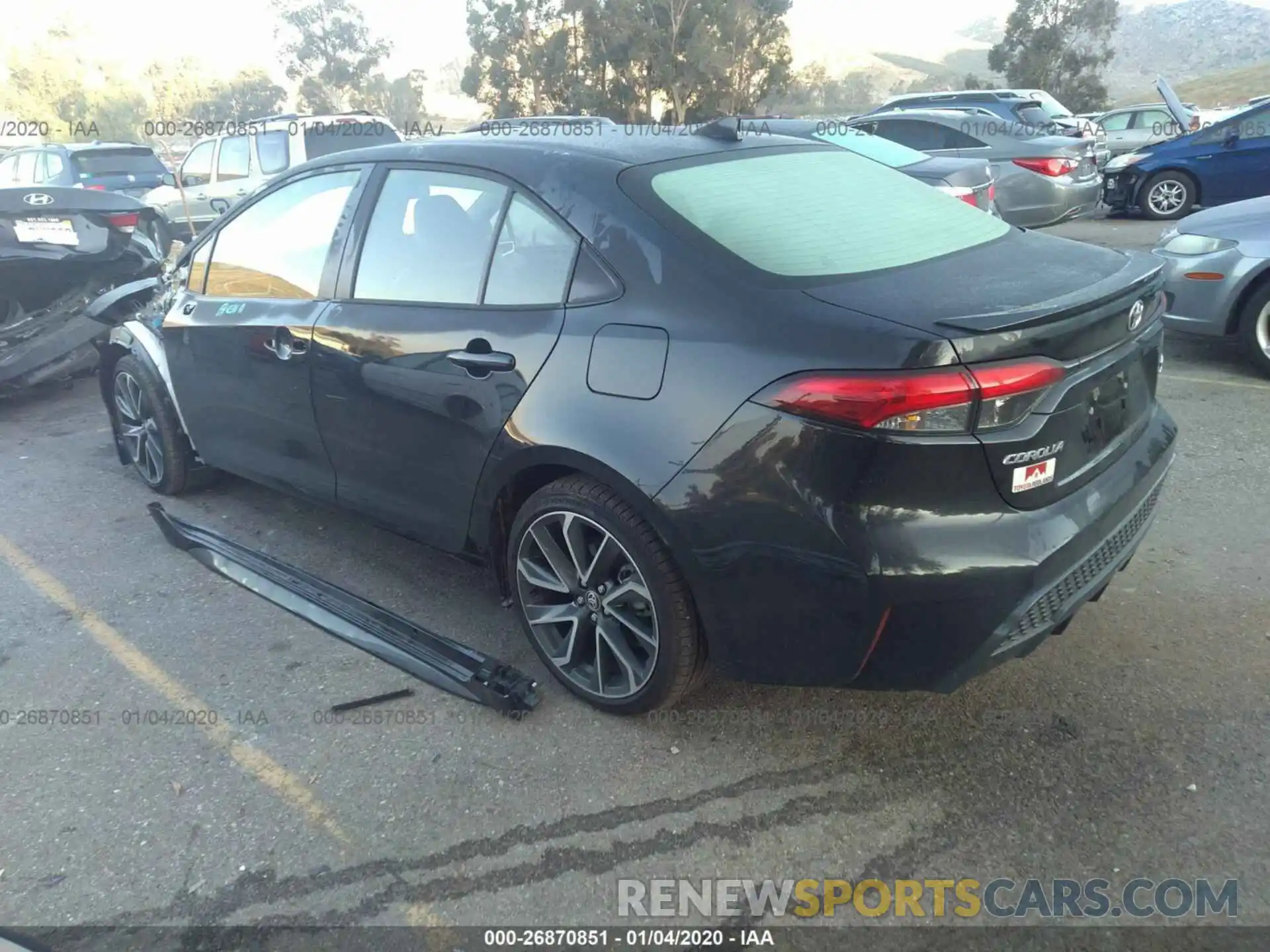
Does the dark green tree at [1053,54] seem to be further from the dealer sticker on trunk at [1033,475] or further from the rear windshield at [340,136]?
the dealer sticker on trunk at [1033,475]

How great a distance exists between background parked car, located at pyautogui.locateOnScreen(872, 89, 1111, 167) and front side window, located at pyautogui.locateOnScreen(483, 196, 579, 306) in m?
10.9

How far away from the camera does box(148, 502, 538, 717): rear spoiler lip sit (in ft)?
9.98

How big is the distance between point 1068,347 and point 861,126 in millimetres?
10807

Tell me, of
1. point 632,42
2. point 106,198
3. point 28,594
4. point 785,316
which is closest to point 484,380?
point 785,316

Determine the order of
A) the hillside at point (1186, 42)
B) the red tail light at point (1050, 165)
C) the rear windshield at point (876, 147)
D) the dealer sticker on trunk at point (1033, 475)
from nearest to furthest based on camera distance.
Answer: the dealer sticker on trunk at point (1033, 475)
the rear windshield at point (876, 147)
the red tail light at point (1050, 165)
the hillside at point (1186, 42)

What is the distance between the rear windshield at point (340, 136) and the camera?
11.5 metres

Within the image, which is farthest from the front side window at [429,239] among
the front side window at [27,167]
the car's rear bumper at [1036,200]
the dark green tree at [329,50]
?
the dark green tree at [329,50]

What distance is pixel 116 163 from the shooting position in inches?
571

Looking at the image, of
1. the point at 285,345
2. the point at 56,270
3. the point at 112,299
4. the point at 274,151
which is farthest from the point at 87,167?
the point at 285,345

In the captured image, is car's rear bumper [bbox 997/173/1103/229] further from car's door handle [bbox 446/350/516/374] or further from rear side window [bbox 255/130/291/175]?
car's door handle [bbox 446/350/516/374]

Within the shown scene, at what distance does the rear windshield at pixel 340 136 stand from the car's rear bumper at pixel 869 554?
1004cm

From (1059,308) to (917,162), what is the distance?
22.6ft

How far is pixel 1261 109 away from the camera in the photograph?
1123 cm

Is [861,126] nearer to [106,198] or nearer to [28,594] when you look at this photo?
[106,198]
